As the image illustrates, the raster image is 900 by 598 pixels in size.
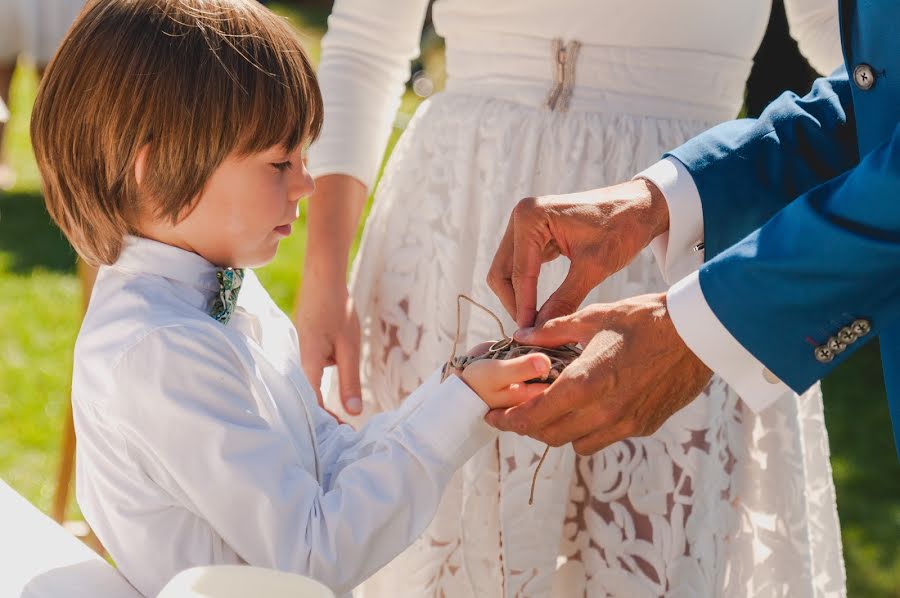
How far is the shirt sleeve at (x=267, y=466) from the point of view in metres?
1.68

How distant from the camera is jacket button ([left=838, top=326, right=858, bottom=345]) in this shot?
168 centimetres

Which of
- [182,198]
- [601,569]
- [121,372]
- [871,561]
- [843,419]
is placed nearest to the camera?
[121,372]

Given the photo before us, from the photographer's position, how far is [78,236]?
191 centimetres

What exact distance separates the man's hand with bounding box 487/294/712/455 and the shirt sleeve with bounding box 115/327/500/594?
14cm

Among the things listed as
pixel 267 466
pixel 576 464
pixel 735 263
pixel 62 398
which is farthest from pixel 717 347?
pixel 62 398

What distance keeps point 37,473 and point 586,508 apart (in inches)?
114

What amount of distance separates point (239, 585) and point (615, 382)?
2.48 feet

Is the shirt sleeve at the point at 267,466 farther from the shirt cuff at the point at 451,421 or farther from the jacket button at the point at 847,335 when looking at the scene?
the jacket button at the point at 847,335

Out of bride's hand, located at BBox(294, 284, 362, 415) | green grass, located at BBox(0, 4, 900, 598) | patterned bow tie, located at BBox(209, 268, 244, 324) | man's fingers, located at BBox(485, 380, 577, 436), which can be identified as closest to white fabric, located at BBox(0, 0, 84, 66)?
green grass, located at BBox(0, 4, 900, 598)

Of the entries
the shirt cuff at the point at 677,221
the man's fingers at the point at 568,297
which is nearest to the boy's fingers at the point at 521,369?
the man's fingers at the point at 568,297

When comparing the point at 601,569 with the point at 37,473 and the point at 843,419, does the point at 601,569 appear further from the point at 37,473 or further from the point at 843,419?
the point at 843,419

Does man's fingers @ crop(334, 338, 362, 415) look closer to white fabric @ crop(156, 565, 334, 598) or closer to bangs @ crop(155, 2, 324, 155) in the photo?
bangs @ crop(155, 2, 324, 155)

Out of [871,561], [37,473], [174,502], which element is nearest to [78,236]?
[174,502]

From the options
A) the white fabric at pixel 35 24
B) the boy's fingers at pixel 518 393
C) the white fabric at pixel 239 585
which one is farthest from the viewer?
the white fabric at pixel 35 24
